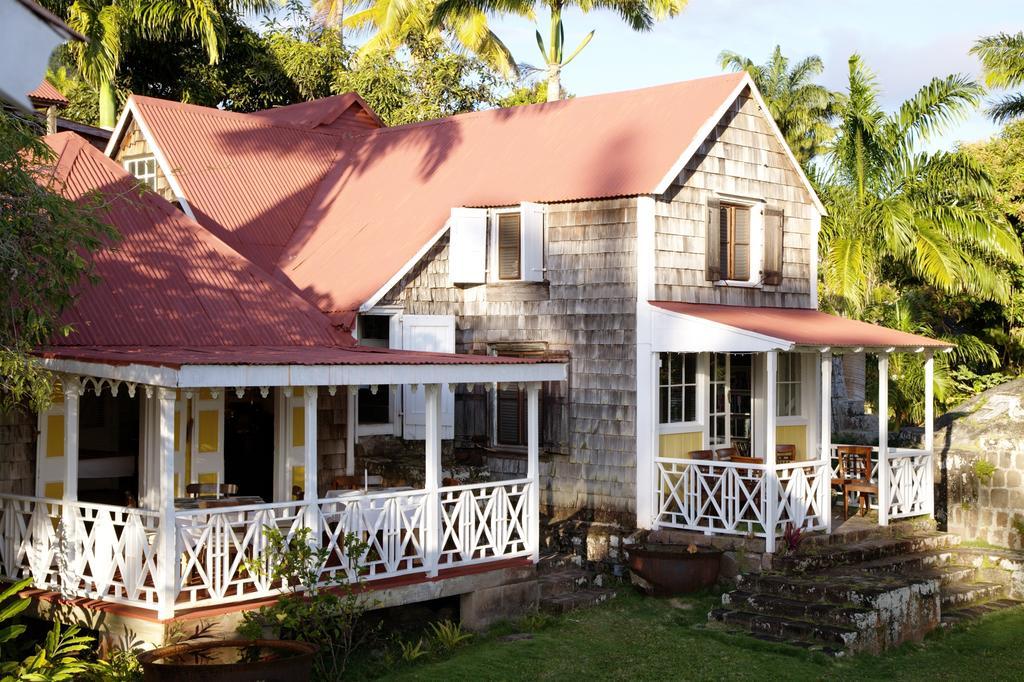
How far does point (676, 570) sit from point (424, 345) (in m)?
4.91

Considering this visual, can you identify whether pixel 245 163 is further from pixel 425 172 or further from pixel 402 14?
pixel 402 14

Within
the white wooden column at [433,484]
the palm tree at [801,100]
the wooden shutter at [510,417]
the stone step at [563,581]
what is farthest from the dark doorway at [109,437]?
the palm tree at [801,100]

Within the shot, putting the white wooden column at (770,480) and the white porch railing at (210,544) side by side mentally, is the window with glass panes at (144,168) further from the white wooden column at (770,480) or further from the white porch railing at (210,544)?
the white wooden column at (770,480)

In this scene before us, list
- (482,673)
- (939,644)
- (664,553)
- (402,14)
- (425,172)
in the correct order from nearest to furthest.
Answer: (482,673) < (939,644) < (664,553) < (425,172) < (402,14)

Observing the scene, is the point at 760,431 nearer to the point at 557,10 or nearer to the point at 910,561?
the point at 910,561

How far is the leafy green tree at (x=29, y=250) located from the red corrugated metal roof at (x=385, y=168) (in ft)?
21.3

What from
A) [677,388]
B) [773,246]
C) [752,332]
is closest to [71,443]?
[752,332]

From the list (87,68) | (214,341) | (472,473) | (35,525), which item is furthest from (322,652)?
(87,68)

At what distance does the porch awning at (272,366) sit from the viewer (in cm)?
1027

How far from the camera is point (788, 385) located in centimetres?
1862

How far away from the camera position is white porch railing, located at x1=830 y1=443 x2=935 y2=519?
54.7ft

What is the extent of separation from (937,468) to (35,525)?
12488mm

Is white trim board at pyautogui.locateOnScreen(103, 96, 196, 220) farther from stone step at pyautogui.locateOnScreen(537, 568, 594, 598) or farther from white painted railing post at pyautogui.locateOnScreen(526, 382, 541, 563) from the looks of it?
stone step at pyautogui.locateOnScreen(537, 568, 594, 598)

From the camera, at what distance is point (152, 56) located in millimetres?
31609
